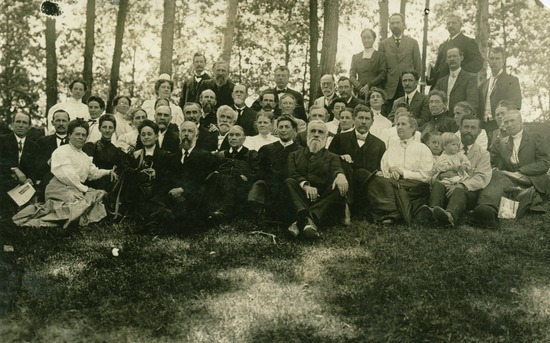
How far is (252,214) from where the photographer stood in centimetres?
502

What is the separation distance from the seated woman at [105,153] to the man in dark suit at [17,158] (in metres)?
0.57

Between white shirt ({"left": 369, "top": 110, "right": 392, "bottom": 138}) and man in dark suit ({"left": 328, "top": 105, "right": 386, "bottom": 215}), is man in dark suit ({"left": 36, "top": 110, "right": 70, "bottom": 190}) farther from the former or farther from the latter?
white shirt ({"left": 369, "top": 110, "right": 392, "bottom": 138})

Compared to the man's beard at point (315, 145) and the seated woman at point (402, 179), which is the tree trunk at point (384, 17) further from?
the man's beard at point (315, 145)

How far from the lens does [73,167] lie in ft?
16.9

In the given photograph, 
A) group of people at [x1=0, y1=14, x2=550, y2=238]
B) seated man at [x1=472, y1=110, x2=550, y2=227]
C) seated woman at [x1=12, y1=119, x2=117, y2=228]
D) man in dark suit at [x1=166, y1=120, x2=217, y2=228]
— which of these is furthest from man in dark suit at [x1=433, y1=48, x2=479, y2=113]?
seated woman at [x1=12, y1=119, x2=117, y2=228]

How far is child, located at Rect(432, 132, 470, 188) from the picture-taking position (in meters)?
5.04

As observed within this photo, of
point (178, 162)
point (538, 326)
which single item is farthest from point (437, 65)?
point (538, 326)

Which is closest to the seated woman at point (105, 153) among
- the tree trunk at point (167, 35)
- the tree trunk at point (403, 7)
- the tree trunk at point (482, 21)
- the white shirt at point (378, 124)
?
the tree trunk at point (167, 35)

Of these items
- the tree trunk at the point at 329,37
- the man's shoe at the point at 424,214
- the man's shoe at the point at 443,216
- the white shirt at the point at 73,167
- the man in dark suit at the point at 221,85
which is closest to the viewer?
the man's shoe at the point at 443,216

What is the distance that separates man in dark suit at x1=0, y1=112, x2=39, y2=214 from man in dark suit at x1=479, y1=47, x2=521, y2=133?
15.9 ft

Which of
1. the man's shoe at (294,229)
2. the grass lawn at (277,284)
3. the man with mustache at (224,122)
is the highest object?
the man with mustache at (224,122)

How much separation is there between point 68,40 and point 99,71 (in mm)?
2709

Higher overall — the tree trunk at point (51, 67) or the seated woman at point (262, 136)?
the tree trunk at point (51, 67)

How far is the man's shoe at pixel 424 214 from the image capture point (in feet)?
15.9
